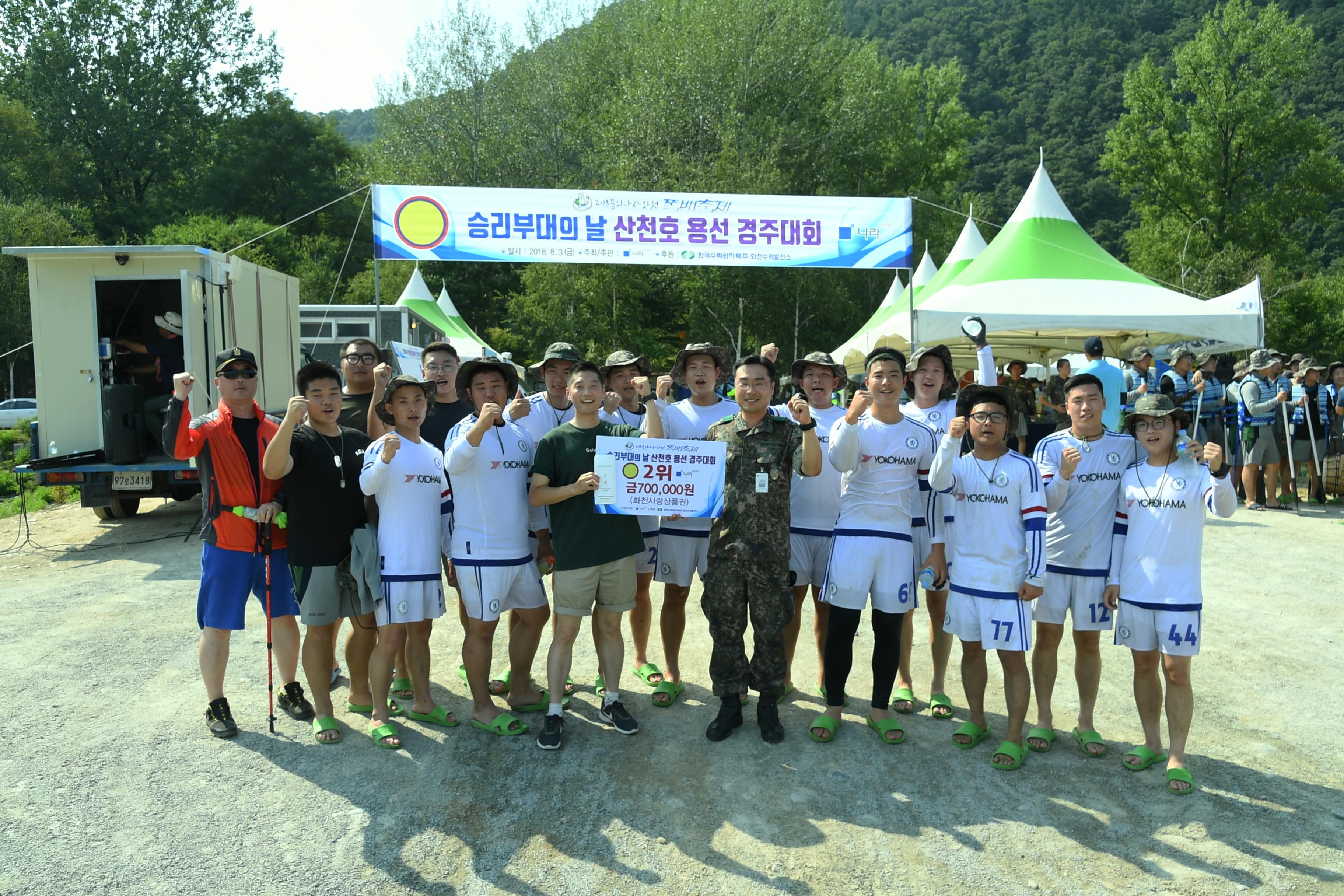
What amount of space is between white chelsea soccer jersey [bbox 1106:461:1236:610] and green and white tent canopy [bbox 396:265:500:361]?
16.4m

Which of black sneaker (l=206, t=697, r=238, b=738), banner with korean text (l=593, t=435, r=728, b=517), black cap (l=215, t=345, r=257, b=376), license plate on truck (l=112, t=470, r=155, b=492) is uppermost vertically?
black cap (l=215, t=345, r=257, b=376)

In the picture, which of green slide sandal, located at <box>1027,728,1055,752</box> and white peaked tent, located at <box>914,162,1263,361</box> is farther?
white peaked tent, located at <box>914,162,1263,361</box>

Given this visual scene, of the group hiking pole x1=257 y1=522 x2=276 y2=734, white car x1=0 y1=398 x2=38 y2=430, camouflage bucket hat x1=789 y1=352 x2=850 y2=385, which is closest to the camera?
hiking pole x1=257 y1=522 x2=276 y2=734

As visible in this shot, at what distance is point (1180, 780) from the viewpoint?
4090mm

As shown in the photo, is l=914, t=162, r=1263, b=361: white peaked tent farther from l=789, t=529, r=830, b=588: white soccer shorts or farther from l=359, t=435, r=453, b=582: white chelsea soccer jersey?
l=359, t=435, r=453, b=582: white chelsea soccer jersey

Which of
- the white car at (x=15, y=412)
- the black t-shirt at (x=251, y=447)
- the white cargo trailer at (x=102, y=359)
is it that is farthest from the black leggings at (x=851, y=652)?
the white car at (x=15, y=412)

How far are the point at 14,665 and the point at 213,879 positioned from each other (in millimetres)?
3509

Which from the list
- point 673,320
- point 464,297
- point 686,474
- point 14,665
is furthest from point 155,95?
point 686,474

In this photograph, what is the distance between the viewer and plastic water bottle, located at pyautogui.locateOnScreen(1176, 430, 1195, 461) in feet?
13.9

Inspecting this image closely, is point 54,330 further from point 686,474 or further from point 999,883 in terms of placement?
point 999,883

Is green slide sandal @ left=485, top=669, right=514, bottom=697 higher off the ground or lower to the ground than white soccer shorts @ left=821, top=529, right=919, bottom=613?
lower

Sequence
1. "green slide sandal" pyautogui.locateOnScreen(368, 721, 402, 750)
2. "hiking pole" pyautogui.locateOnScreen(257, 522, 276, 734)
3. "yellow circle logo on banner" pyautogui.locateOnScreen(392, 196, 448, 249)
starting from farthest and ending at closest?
"yellow circle logo on banner" pyautogui.locateOnScreen(392, 196, 448, 249) < "hiking pole" pyautogui.locateOnScreen(257, 522, 276, 734) < "green slide sandal" pyautogui.locateOnScreen(368, 721, 402, 750)

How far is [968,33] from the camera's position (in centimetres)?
7625

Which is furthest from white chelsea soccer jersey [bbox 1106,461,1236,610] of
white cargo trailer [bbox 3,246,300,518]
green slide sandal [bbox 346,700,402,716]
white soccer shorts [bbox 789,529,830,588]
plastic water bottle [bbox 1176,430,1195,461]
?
white cargo trailer [bbox 3,246,300,518]
